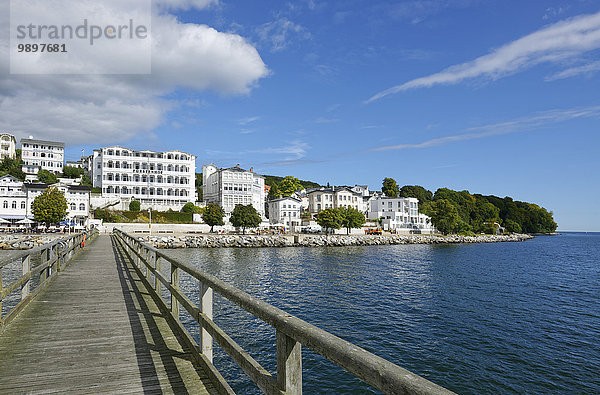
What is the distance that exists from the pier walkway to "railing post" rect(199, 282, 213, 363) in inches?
10.5

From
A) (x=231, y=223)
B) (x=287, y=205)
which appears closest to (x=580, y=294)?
(x=231, y=223)

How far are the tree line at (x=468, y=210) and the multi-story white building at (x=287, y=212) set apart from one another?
140 ft

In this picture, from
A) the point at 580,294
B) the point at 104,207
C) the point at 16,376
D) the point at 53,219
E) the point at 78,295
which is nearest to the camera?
the point at 16,376

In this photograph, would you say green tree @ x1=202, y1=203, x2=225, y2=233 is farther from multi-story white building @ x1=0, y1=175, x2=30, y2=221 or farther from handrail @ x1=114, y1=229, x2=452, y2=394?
handrail @ x1=114, y1=229, x2=452, y2=394

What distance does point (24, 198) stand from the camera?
249ft

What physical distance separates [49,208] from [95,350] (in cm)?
6990

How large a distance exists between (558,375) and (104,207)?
9031 cm

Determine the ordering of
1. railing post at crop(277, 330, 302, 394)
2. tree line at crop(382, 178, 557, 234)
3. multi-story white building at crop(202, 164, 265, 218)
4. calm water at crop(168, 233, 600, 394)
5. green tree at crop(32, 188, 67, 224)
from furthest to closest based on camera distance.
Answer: tree line at crop(382, 178, 557, 234) < multi-story white building at crop(202, 164, 265, 218) < green tree at crop(32, 188, 67, 224) < calm water at crop(168, 233, 600, 394) < railing post at crop(277, 330, 302, 394)

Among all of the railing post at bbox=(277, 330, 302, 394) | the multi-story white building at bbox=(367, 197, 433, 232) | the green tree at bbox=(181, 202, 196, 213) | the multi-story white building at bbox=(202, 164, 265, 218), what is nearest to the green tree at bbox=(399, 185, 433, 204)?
the multi-story white building at bbox=(367, 197, 433, 232)

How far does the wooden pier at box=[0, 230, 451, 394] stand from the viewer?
2432 millimetres

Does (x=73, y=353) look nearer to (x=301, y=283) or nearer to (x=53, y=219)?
(x=301, y=283)

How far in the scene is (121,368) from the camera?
Result: 517cm

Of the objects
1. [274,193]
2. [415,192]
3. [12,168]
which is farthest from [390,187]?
[12,168]

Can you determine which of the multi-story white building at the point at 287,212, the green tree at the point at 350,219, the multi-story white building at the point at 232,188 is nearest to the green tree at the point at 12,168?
the multi-story white building at the point at 232,188
